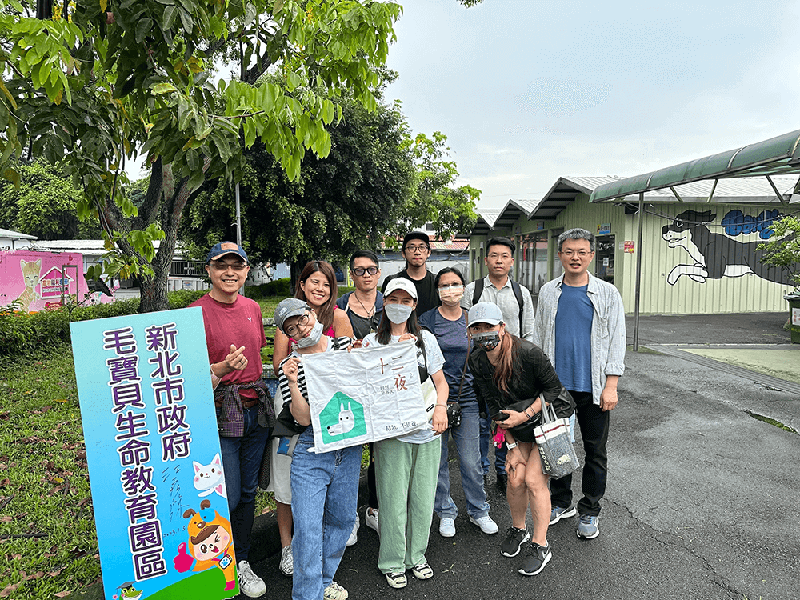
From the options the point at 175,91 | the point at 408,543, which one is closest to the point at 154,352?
the point at 175,91

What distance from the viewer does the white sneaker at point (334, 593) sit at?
113 inches

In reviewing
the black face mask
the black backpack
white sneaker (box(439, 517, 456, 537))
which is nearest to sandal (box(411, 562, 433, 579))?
white sneaker (box(439, 517, 456, 537))

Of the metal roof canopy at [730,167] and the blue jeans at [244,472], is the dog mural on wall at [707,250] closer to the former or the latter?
the metal roof canopy at [730,167]

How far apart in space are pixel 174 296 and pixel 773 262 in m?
16.1

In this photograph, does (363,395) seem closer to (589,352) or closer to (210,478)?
(210,478)

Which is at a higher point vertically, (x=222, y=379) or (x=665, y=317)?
(x=222, y=379)

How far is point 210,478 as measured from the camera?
279cm

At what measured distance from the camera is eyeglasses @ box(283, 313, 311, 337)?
2744 mm

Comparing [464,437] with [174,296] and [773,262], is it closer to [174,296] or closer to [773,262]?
[773,262]

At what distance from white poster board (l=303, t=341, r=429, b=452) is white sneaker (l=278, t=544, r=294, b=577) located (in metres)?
0.91

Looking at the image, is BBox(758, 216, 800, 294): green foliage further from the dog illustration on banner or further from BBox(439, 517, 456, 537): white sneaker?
the dog illustration on banner

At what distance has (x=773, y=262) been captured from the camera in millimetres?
12641

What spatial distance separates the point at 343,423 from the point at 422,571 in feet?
3.51

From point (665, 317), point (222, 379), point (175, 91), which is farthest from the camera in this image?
point (665, 317)
